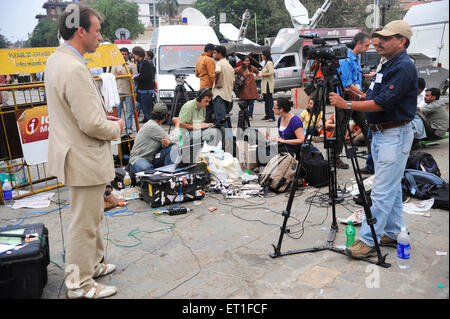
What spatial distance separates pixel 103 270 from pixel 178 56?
9.08 metres

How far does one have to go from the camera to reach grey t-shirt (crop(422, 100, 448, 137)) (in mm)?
7164

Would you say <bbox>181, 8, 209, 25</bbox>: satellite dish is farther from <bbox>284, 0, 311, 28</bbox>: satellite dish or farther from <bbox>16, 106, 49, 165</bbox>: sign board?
<bbox>16, 106, 49, 165</bbox>: sign board

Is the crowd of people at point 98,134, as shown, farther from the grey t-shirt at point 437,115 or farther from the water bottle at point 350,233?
the grey t-shirt at point 437,115

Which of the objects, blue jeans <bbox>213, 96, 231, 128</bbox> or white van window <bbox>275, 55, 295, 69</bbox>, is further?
white van window <bbox>275, 55, 295, 69</bbox>

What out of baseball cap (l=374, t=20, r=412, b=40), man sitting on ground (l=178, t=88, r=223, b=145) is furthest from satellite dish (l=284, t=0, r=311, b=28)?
baseball cap (l=374, t=20, r=412, b=40)

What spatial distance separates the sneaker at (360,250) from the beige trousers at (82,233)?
218cm

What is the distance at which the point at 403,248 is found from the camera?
3424 mm

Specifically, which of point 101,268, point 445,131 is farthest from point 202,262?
point 445,131

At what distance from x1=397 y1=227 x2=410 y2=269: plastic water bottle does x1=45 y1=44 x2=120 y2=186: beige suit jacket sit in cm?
254

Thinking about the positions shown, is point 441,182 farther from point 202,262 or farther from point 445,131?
point 202,262

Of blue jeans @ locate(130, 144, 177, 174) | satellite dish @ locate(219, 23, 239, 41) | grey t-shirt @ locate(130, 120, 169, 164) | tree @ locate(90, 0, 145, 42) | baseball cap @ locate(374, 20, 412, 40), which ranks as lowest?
blue jeans @ locate(130, 144, 177, 174)

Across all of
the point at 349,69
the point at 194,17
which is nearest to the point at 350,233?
the point at 349,69

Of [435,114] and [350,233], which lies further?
[435,114]

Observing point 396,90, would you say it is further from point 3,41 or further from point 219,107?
point 3,41
